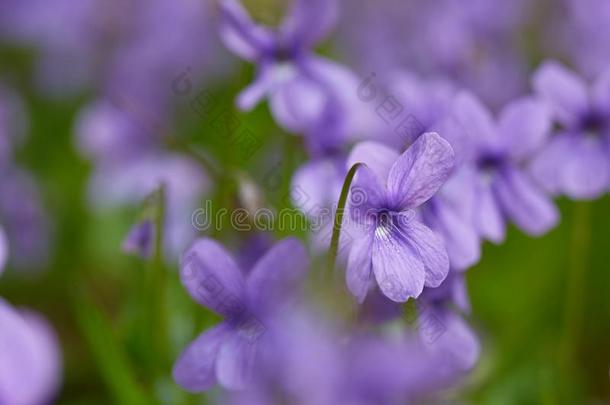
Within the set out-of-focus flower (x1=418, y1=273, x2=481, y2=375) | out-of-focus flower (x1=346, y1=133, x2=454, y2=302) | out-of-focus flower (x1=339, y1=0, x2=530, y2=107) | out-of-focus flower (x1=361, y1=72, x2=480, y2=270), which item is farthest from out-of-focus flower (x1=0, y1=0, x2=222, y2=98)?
out-of-focus flower (x1=346, y1=133, x2=454, y2=302)

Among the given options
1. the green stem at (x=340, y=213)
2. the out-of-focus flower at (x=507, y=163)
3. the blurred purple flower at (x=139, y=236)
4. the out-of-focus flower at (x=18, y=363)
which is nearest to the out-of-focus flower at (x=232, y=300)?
the green stem at (x=340, y=213)

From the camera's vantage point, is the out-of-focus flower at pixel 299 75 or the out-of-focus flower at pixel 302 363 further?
the out-of-focus flower at pixel 299 75

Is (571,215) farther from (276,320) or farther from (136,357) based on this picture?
(276,320)

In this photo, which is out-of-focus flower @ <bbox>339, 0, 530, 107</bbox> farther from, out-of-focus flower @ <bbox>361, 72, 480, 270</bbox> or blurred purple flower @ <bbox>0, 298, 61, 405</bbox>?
blurred purple flower @ <bbox>0, 298, 61, 405</bbox>

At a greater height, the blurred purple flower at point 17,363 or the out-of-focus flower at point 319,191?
the blurred purple flower at point 17,363

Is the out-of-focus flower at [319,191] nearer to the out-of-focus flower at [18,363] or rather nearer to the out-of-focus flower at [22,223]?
the out-of-focus flower at [18,363]

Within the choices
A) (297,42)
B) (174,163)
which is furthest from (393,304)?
(174,163)
